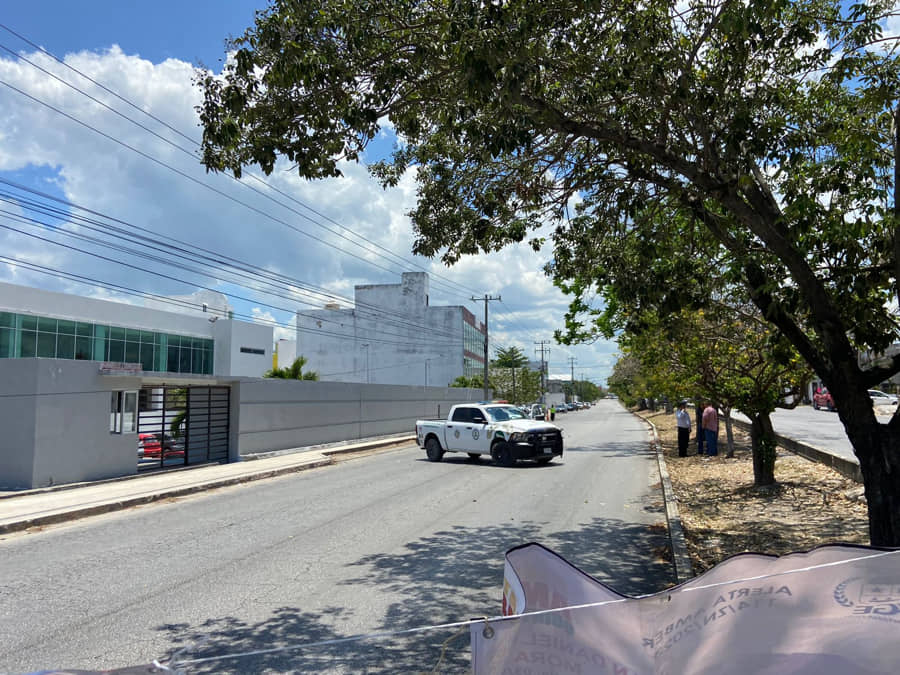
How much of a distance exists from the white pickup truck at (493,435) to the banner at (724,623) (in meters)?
15.0

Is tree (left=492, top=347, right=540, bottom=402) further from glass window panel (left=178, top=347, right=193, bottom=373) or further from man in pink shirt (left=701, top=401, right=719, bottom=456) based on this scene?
man in pink shirt (left=701, top=401, right=719, bottom=456)

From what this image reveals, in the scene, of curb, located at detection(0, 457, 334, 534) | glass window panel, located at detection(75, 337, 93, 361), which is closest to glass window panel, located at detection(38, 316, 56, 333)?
glass window panel, located at detection(75, 337, 93, 361)

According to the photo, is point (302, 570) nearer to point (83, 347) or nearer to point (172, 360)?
point (83, 347)

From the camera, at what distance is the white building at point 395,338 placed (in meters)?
67.9

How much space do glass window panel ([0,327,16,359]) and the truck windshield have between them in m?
30.9

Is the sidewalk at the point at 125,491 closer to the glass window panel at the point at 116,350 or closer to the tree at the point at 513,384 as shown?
the glass window panel at the point at 116,350

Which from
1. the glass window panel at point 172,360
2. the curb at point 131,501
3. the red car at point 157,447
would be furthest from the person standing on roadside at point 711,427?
the glass window panel at point 172,360

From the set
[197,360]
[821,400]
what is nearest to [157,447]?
[197,360]

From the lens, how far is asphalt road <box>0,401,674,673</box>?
4934 millimetres

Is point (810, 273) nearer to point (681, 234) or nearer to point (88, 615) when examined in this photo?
point (681, 234)

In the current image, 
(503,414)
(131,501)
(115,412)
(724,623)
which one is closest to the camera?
(724,623)

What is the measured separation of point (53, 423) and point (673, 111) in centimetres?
1401

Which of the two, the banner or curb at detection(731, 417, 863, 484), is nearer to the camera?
the banner

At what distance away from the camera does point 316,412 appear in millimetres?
25828
